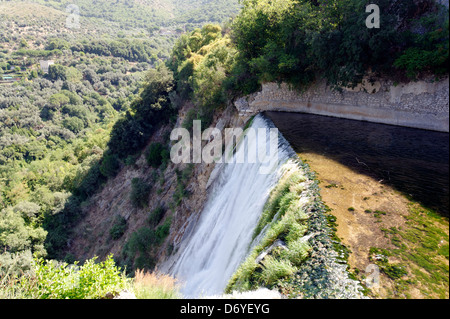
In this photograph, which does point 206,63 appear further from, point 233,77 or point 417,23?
point 417,23

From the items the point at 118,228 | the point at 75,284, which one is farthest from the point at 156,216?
the point at 75,284

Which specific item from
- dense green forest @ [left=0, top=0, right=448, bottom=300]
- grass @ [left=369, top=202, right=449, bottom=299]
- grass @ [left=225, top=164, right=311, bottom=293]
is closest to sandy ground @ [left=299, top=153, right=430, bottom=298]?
grass @ [left=369, top=202, right=449, bottom=299]

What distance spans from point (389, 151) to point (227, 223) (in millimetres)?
7214

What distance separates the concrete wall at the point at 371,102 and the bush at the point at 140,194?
1222 centimetres

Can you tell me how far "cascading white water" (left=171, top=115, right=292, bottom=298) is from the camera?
9.27 metres

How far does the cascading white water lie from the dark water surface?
184 centimetres

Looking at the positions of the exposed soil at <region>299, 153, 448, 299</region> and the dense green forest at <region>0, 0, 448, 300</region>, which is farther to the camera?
the dense green forest at <region>0, 0, 448, 300</region>

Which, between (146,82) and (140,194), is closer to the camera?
(140,194)

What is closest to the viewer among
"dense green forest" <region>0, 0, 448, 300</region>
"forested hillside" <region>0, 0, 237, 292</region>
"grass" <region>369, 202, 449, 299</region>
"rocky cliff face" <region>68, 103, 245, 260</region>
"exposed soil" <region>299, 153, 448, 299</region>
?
"grass" <region>369, 202, 449, 299</region>

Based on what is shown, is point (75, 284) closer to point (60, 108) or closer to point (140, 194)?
point (140, 194)

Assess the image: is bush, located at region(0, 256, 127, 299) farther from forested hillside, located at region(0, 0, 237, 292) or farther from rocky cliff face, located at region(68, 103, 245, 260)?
rocky cliff face, located at region(68, 103, 245, 260)

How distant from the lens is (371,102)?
13.1 meters

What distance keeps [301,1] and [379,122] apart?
8.75 metres
